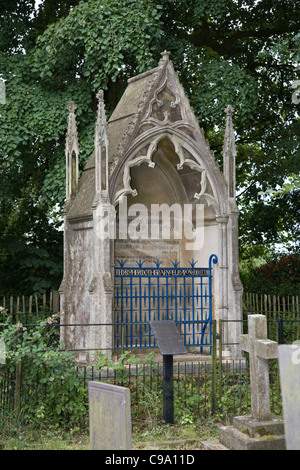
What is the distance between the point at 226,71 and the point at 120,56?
9.13 feet

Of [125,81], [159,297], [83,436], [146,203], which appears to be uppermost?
[125,81]

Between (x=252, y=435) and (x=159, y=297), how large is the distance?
4.40 meters

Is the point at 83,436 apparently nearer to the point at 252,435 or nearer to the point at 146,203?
the point at 252,435

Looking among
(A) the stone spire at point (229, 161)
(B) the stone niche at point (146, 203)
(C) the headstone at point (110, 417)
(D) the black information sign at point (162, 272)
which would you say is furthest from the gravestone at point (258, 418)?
(A) the stone spire at point (229, 161)

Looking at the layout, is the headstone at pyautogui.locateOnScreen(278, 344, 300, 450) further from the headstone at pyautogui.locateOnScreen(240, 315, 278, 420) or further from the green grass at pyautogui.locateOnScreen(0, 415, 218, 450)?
the green grass at pyautogui.locateOnScreen(0, 415, 218, 450)

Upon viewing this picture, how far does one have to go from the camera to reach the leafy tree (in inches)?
498

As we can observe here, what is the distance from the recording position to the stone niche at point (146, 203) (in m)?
9.51

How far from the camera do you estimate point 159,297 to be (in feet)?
34.0

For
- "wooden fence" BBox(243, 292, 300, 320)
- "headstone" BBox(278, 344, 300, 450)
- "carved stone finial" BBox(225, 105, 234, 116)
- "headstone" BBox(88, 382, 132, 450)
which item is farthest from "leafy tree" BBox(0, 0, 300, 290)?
"headstone" BBox(88, 382, 132, 450)

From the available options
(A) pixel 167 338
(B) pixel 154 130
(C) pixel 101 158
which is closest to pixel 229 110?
(B) pixel 154 130

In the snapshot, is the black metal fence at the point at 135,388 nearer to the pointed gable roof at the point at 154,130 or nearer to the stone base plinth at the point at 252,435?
the stone base plinth at the point at 252,435

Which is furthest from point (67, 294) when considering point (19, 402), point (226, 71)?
point (226, 71)

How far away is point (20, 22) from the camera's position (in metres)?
14.3

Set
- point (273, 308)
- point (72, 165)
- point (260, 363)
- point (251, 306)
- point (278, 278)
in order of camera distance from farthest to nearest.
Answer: point (278, 278)
point (251, 306)
point (273, 308)
point (72, 165)
point (260, 363)
